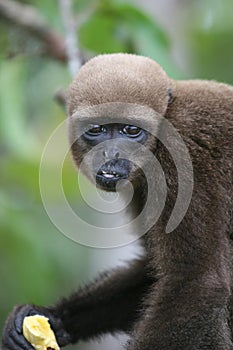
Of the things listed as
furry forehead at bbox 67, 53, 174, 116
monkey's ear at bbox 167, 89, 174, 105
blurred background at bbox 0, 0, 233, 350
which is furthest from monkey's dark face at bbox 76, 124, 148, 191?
blurred background at bbox 0, 0, 233, 350

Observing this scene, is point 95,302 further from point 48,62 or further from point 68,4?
point 48,62

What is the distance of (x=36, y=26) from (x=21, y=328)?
3.20m

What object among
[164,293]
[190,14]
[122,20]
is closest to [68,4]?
[122,20]

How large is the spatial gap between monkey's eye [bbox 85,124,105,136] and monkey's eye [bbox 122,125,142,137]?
6.0 inches

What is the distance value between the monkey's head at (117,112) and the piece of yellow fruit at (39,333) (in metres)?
1.03

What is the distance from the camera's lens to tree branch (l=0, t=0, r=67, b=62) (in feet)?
28.6

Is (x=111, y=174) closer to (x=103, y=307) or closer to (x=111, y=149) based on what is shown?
(x=111, y=149)

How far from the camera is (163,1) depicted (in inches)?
456

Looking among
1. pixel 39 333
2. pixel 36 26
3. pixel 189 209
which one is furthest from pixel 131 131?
pixel 36 26

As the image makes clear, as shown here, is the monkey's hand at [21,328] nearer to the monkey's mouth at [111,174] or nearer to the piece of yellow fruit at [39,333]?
the piece of yellow fruit at [39,333]

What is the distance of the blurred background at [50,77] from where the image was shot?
9.02 meters

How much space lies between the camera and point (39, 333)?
21.3ft

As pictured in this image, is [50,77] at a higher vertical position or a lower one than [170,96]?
higher

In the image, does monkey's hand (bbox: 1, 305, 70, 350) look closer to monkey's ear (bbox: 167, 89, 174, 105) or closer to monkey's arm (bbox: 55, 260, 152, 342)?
monkey's arm (bbox: 55, 260, 152, 342)
